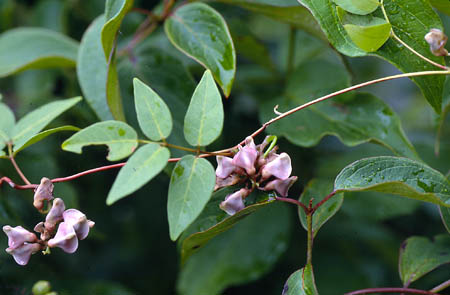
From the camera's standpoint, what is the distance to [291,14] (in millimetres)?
646

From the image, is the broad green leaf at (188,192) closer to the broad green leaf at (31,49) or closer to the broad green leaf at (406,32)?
the broad green leaf at (406,32)

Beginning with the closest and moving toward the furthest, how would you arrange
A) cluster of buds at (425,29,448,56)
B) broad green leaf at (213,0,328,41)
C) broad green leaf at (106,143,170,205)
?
broad green leaf at (106,143,170,205), cluster of buds at (425,29,448,56), broad green leaf at (213,0,328,41)

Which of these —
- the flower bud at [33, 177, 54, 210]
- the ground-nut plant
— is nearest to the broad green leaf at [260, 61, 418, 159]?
the ground-nut plant

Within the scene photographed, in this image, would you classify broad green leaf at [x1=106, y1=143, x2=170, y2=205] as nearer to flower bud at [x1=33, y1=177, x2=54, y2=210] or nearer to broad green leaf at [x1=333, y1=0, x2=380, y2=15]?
flower bud at [x1=33, y1=177, x2=54, y2=210]

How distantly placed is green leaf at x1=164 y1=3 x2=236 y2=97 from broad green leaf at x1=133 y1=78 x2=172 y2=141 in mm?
118

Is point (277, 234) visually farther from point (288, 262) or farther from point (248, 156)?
point (248, 156)

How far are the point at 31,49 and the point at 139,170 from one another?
0.56 metres

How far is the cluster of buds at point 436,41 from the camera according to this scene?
20.3 inches

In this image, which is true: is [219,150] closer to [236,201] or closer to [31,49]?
[236,201]

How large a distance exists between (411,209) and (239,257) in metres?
0.33

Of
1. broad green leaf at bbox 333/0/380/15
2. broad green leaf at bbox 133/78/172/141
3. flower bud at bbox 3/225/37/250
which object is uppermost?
broad green leaf at bbox 333/0/380/15

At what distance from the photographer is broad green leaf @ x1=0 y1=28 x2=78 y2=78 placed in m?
0.83

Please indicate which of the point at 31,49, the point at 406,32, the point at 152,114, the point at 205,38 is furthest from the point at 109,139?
the point at 31,49

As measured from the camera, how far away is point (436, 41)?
52 cm
